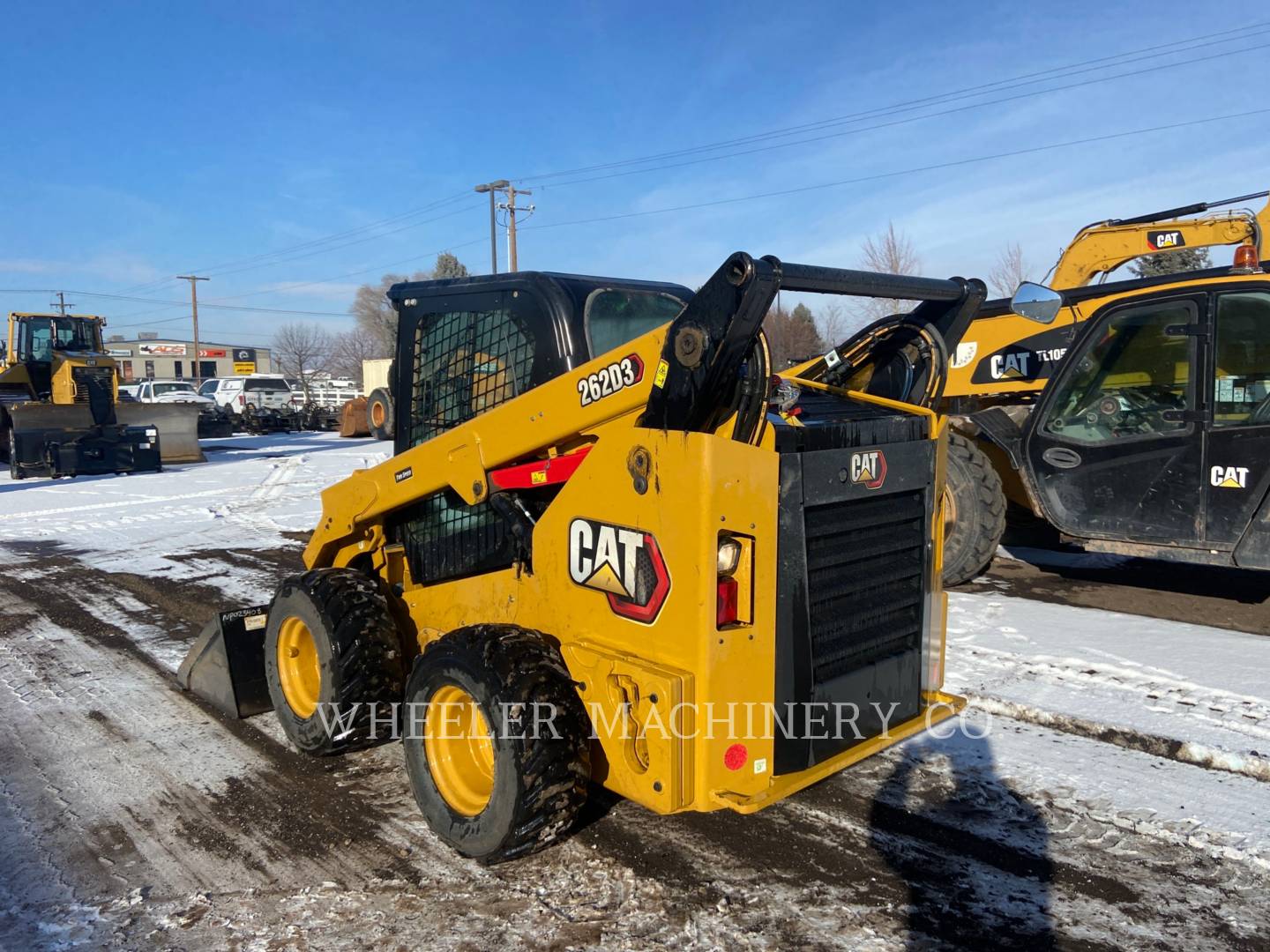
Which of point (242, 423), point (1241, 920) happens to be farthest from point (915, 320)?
point (242, 423)

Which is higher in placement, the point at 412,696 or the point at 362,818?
the point at 412,696

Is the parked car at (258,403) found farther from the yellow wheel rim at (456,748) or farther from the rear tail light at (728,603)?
the rear tail light at (728,603)

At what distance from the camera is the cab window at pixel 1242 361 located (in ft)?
18.0

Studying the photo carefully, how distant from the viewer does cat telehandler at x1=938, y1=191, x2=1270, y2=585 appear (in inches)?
217

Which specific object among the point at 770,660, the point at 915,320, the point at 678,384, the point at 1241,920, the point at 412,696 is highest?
the point at 915,320

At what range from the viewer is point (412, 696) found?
10.7 feet

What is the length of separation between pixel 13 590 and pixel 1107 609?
8109 millimetres

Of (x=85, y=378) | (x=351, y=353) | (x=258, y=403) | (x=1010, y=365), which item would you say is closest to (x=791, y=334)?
(x=258, y=403)

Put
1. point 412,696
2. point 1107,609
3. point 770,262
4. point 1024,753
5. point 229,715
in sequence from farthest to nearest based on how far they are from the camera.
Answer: point 1107,609 < point 229,715 < point 1024,753 < point 412,696 < point 770,262

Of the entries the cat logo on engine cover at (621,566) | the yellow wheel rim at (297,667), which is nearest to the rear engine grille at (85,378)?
the yellow wheel rim at (297,667)

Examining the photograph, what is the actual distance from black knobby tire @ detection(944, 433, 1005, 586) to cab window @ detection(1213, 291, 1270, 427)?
1.43 meters

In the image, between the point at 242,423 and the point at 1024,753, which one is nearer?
the point at 1024,753

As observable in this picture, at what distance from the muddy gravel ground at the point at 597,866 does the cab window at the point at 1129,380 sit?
2671 millimetres

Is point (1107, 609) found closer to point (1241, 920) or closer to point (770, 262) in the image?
point (1241, 920)
